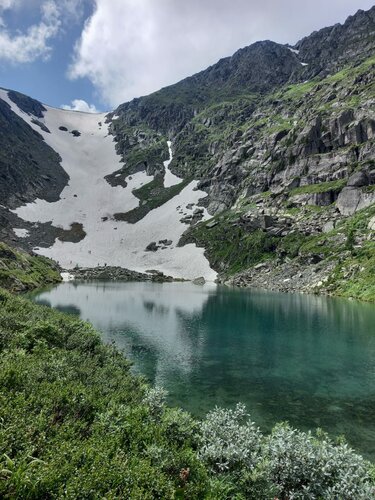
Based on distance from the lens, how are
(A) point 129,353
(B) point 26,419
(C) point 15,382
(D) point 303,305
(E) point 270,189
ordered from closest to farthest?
1. (B) point 26,419
2. (C) point 15,382
3. (A) point 129,353
4. (D) point 303,305
5. (E) point 270,189

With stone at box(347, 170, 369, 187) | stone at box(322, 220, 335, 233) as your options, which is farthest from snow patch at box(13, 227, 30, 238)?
stone at box(347, 170, 369, 187)

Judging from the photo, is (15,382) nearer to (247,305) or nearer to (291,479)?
(291,479)

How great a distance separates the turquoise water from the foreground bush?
Answer: 719cm

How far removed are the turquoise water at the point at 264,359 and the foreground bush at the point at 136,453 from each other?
283 inches

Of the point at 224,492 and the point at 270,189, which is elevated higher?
the point at 270,189

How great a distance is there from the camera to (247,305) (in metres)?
65.8

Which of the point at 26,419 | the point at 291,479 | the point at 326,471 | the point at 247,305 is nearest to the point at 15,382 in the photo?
the point at 26,419

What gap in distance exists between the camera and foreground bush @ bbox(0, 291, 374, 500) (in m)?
6.60

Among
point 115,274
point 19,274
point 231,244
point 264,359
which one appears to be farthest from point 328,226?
point 264,359

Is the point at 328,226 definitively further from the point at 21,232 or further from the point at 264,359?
the point at 21,232

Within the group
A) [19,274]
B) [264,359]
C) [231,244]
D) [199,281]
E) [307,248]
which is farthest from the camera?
[231,244]

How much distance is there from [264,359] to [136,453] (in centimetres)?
2286

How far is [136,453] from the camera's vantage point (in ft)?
27.7

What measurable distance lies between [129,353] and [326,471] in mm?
22529
